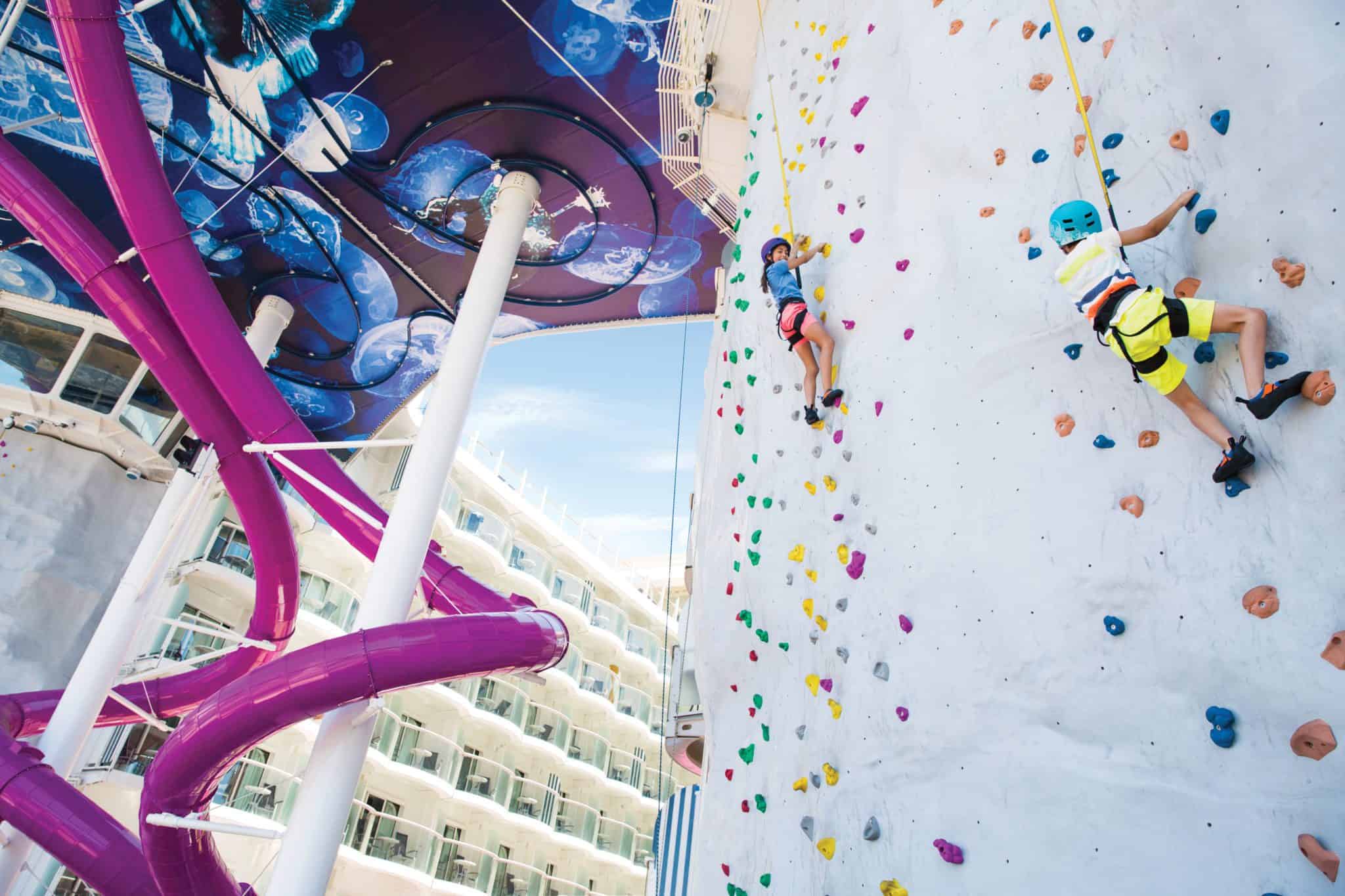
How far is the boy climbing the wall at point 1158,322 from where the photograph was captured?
2.41 metres

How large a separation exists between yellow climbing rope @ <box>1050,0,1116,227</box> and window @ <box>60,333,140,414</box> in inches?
518

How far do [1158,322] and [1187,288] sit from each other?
373 millimetres

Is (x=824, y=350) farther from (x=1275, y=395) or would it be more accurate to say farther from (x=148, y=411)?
(x=148, y=411)

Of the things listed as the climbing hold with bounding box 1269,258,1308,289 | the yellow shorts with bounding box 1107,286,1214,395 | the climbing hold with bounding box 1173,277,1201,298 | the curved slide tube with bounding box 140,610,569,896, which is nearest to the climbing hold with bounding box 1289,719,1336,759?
the yellow shorts with bounding box 1107,286,1214,395

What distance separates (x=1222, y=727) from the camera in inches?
91.3

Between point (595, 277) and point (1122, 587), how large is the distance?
374 inches

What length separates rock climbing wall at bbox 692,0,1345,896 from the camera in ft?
7.75

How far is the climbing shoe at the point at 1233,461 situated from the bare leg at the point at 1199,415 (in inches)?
1.4

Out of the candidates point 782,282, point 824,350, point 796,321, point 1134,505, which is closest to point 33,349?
point 782,282

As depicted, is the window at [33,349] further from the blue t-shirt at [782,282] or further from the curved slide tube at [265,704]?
the blue t-shirt at [782,282]

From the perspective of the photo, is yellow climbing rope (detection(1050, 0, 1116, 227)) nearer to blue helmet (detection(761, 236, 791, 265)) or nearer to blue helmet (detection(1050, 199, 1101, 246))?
blue helmet (detection(1050, 199, 1101, 246))

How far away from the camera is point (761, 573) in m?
4.64

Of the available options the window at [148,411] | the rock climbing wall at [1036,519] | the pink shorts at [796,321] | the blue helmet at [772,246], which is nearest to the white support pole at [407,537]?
the rock climbing wall at [1036,519]

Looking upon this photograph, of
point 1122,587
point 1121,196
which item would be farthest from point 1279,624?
point 1121,196
